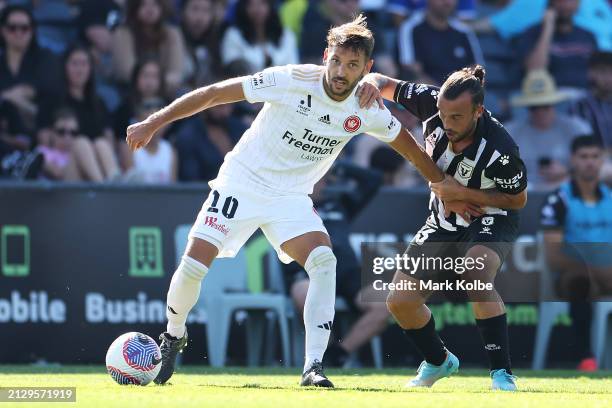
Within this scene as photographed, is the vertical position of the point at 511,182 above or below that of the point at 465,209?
above

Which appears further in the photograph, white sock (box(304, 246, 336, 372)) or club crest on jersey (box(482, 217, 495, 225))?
club crest on jersey (box(482, 217, 495, 225))

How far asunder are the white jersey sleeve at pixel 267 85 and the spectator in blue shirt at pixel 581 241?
577 cm

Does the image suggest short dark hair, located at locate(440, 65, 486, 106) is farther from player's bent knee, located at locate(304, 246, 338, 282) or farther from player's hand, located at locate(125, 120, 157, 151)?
player's hand, located at locate(125, 120, 157, 151)

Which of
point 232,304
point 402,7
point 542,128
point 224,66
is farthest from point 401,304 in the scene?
point 402,7

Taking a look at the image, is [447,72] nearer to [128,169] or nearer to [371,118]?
[128,169]

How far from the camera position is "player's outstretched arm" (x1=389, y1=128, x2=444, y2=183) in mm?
8812

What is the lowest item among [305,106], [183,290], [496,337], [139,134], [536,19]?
[496,337]

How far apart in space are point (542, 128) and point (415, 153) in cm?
747

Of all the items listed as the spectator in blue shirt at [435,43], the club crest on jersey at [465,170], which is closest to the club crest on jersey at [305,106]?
the club crest on jersey at [465,170]

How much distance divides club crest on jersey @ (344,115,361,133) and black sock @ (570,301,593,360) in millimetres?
5802

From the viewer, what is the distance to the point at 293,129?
866cm

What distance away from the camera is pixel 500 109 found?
16734 mm

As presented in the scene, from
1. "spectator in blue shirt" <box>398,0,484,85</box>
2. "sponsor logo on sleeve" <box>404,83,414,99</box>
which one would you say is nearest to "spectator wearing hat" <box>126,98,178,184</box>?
"spectator in blue shirt" <box>398,0,484,85</box>

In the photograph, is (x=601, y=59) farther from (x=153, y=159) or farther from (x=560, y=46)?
(x=153, y=159)
